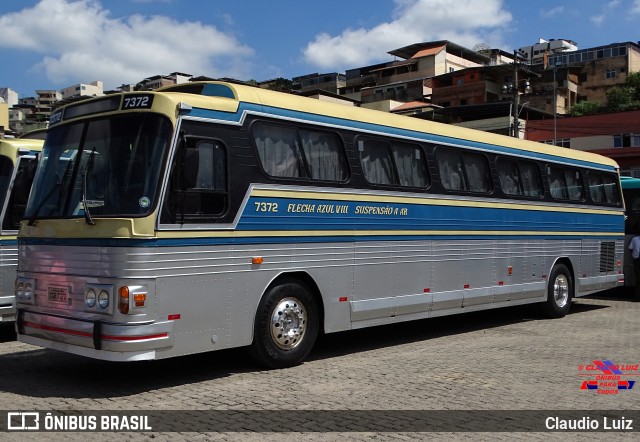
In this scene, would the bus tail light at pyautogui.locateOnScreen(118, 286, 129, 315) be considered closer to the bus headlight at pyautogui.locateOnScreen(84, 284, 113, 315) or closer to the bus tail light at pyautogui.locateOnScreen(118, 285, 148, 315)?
the bus tail light at pyautogui.locateOnScreen(118, 285, 148, 315)

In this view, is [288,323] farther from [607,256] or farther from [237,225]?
[607,256]

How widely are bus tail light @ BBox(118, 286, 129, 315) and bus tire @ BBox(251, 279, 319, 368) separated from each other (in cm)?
176

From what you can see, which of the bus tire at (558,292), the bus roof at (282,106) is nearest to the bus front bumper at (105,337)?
the bus roof at (282,106)

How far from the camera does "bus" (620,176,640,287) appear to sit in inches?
706

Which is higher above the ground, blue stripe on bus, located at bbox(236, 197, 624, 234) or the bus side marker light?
blue stripe on bus, located at bbox(236, 197, 624, 234)

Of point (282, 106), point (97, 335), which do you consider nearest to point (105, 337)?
point (97, 335)

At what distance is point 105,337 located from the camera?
6.67 meters

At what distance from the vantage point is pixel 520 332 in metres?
11.9

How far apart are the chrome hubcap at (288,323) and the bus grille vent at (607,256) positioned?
31.9ft

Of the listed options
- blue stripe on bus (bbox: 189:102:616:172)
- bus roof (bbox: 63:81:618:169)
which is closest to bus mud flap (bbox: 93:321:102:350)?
bus roof (bbox: 63:81:618:169)

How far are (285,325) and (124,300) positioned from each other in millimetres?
2282

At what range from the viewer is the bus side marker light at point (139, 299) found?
6676 millimetres

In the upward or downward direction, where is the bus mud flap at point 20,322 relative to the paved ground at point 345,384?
upward

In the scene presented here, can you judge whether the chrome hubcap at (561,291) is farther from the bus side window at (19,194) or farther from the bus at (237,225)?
the bus side window at (19,194)
